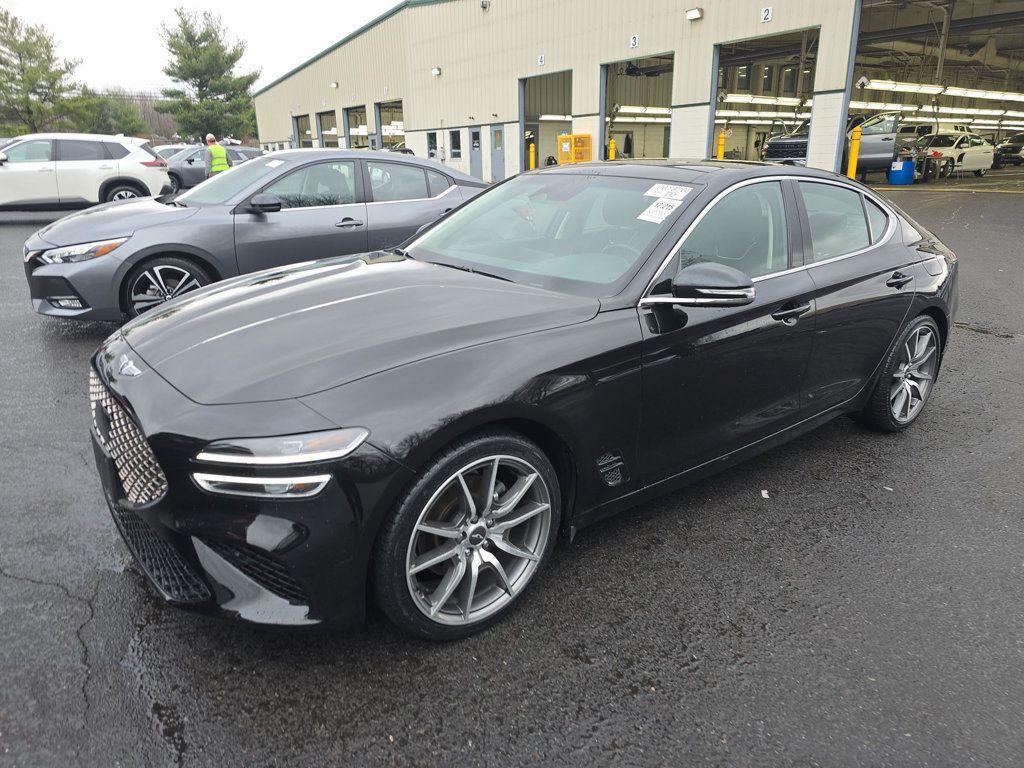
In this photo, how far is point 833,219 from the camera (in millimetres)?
3656

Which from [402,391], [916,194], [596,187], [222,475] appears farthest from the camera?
[916,194]

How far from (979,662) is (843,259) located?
1.98m

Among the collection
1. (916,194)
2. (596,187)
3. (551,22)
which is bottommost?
(916,194)

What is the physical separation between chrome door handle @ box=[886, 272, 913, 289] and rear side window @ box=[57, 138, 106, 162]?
15.4 m

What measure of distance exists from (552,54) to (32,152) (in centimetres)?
1650

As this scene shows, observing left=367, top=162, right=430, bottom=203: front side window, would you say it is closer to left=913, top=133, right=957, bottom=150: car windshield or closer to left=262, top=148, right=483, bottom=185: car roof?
left=262, top=148, right=483, bottom=185: car roof

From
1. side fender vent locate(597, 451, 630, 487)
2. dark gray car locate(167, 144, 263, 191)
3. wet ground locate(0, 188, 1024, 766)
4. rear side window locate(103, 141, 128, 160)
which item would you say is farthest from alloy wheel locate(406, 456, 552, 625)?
dark gray car locate(167, 144, 263, 191)

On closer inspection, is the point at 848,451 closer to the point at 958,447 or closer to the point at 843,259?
the point at 958,447

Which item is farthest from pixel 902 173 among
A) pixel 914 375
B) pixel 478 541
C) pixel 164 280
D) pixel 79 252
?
pixel 478 541

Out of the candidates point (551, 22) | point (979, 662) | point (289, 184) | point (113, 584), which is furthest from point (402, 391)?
point (551, 22)

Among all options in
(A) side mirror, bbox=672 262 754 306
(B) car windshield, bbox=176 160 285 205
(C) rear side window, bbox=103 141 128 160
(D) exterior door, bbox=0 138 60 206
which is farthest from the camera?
(C) rear side window, bbox=103 141 128 160

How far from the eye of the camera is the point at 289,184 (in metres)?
6.28

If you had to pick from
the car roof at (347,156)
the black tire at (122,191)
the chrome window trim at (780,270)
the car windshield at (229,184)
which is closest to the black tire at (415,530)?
the chrome window trim at (780,270)

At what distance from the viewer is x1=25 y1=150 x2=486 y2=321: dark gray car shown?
5.59 metres
